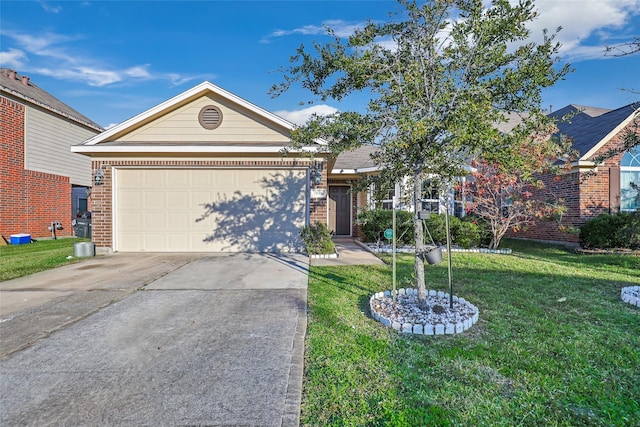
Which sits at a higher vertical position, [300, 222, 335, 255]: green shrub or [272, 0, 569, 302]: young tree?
[272, 0, 569, 302]: young tree

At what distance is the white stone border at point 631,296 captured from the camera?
4457 mm

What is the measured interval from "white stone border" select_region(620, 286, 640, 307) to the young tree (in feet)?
9.89

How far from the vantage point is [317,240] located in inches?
333

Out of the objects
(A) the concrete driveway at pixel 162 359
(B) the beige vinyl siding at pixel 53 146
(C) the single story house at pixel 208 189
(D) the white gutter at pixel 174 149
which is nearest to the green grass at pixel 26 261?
(C) the single story house at pixel 208 189

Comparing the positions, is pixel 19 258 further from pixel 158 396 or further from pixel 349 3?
pixel 349 3

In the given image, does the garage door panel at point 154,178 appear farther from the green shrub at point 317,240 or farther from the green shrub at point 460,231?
the green shrub at point 460,231

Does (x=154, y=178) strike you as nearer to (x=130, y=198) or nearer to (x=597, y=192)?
(x=130, y=198)

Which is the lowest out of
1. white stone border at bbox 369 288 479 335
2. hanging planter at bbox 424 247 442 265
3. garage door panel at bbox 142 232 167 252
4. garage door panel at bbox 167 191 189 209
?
white stone border at bbox 369 288 479 335

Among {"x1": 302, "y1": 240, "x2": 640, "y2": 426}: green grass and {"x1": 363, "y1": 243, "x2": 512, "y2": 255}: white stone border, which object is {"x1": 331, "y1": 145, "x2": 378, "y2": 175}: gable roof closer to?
{"x1": 363, "y1": 243, "x2": 512, "y2": 255}: white stone border

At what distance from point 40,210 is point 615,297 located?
710 inches

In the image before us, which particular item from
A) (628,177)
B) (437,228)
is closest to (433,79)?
(437,228)

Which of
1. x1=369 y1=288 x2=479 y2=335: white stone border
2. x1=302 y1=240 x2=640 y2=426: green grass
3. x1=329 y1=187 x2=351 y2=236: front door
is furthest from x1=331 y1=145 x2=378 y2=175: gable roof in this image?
x1=369 y1=288 x2=479 y2=335: white stone border

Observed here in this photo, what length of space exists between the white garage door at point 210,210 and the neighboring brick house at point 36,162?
6.62 meters

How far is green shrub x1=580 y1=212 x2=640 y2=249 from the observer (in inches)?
340
